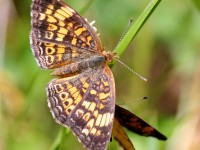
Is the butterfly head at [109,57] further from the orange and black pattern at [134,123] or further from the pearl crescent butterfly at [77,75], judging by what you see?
the orange and black pattern at [134,123]

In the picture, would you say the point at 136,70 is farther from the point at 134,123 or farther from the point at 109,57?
the point at 134,123

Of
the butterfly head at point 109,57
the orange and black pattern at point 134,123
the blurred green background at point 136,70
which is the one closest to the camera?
the orange and black pattern at point 134,123

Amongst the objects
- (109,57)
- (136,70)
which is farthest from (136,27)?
(136,70)

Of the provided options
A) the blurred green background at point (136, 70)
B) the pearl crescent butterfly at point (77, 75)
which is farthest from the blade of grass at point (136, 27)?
the blurred green background at point (136, 70)

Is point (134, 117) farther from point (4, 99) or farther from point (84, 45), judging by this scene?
point (4, 99)

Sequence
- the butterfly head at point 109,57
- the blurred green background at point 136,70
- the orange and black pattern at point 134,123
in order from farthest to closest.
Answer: the blurred green background at point 136,70 < the butterfly head at point 109,57 < the orange and black pattern at point 134,123

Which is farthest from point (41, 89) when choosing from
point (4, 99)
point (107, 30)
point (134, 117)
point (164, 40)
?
point (134, 117)

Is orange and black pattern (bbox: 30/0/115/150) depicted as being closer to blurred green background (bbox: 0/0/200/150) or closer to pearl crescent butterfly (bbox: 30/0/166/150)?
pearl crescent butterfly (bbox: 30/0/166/150)
